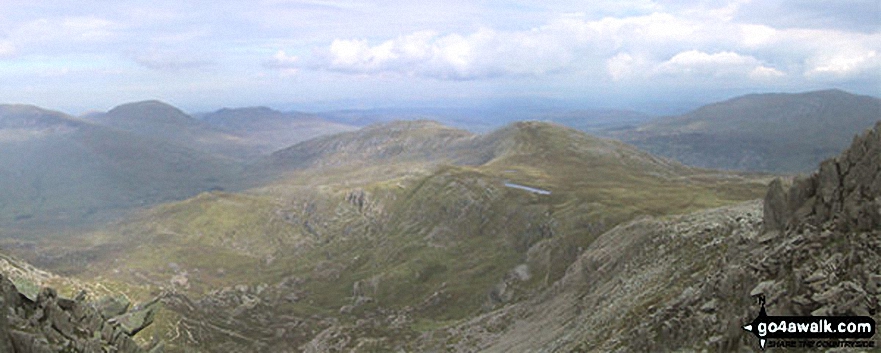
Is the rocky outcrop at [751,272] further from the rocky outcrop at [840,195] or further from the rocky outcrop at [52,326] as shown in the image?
the rocky outcrop at [52,326]

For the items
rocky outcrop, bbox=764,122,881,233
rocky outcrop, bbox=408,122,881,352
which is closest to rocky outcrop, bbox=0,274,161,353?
rocky outcrop, bbox=408,122,881,352

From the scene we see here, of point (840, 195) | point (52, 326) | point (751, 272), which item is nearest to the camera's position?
point (52, 326)

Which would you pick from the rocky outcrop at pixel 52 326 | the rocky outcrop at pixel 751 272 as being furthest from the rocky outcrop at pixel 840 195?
the rocky outcrop at pixel 52 326

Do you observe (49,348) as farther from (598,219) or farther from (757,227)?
(598,219)

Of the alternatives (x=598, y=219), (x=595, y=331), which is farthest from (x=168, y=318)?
(x=595, y=331)

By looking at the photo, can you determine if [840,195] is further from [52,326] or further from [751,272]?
[52,326]

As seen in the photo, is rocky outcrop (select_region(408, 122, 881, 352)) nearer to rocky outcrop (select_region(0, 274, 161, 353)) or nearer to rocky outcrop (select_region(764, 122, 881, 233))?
rocky outcrop (select_region(764, 122, 881, 233))

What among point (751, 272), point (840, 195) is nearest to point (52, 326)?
point (751, 272)
